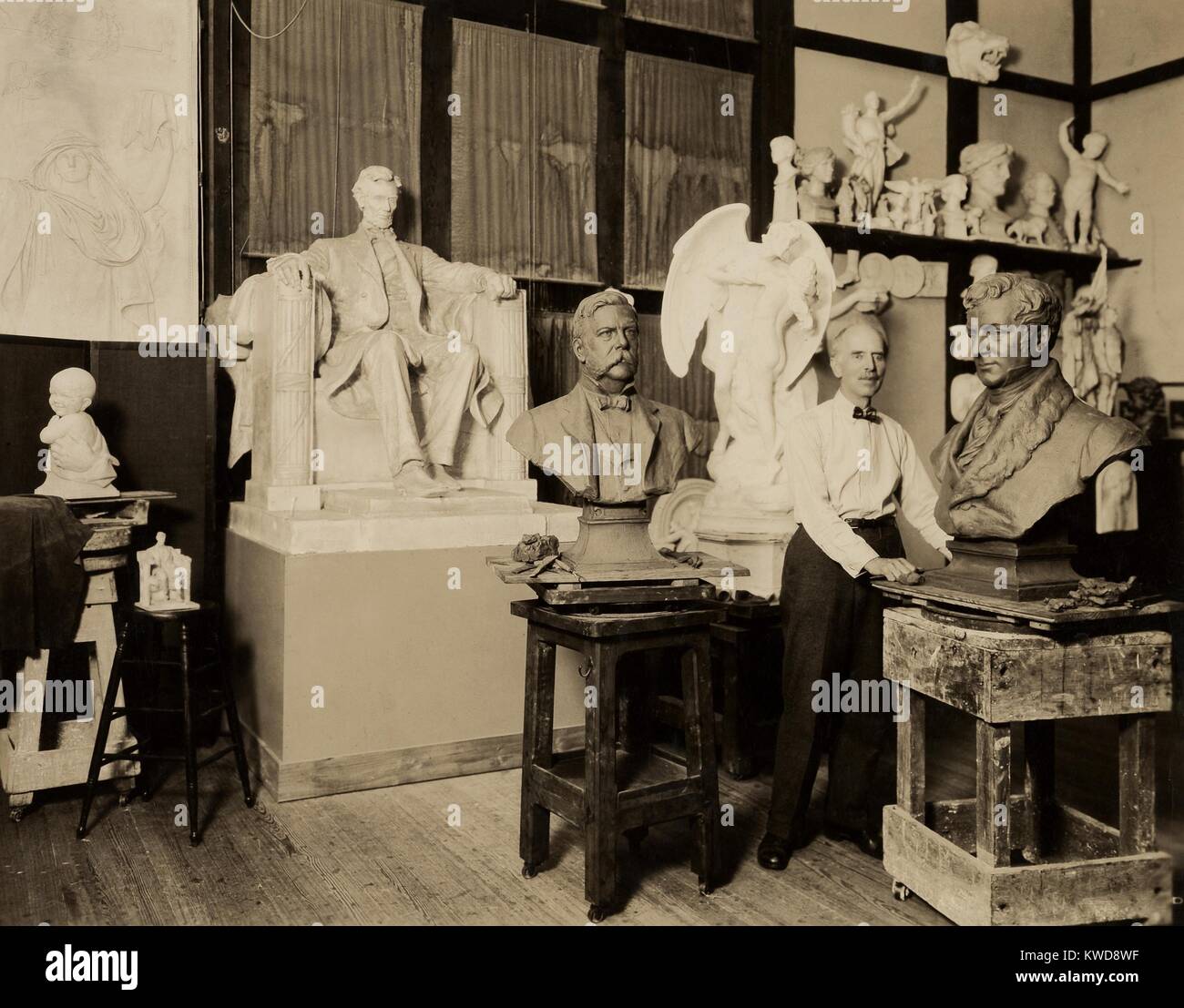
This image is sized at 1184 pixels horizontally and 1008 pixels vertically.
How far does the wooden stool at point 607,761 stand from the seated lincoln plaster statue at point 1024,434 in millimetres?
759

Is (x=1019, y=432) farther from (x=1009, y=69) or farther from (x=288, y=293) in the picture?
(x=1009, y=69)

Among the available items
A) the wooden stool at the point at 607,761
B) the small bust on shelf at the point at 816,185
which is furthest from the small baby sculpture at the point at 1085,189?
the wooden stool at the point at 607,761

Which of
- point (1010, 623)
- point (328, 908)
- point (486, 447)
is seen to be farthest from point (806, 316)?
point (328, 908)

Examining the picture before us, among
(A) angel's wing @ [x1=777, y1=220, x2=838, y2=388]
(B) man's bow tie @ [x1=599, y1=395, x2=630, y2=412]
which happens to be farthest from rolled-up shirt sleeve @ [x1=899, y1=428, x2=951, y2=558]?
(A) angel's wing @ [x1=777, y1=220, x2=838, y2=388]

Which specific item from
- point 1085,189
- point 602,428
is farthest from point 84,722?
point 1085,189

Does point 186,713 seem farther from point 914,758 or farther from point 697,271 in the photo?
point 697,271

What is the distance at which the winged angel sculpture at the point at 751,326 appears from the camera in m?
4.87

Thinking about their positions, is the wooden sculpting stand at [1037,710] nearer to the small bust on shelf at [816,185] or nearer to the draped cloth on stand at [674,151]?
the draped cloth on stand at [674,151]

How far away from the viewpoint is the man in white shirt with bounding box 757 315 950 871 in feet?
9.64

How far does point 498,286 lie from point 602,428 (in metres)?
1.93

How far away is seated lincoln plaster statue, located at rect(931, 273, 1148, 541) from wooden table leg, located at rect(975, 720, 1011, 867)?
46 cm

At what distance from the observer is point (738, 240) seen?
16.4 ft

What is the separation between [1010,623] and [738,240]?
119 inches

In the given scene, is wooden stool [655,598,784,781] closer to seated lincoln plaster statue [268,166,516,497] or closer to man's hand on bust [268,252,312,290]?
seated lincoln plaster statue [268,166,516,497]
